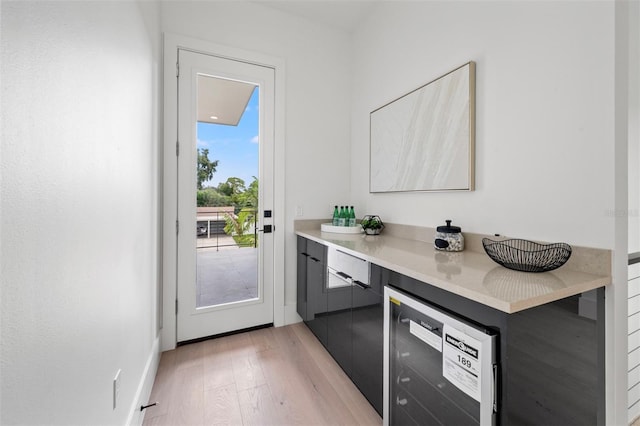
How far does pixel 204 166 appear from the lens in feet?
7.64

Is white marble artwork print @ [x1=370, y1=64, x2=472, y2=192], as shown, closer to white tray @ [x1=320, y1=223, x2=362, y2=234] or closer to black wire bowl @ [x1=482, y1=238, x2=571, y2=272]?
white tray @ [x1=320, y1=223, x2=362, y2=234]

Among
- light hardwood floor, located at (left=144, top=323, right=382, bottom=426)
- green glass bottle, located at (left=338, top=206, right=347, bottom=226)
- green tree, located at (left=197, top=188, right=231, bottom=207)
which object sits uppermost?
green tree, located at (left=197, top=188, right=231, bottom=207)

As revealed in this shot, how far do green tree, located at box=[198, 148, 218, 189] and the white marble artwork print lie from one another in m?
1.40

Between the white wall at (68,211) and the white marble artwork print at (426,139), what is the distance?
1724 mm

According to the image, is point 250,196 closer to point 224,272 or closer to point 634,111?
point 224,272

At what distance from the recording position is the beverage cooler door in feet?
2.96

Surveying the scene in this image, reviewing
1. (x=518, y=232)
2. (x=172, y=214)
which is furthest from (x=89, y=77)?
(x=518, y=232)

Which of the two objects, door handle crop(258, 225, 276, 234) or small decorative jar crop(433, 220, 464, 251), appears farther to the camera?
door handle crop(258, 225, 276, 234)

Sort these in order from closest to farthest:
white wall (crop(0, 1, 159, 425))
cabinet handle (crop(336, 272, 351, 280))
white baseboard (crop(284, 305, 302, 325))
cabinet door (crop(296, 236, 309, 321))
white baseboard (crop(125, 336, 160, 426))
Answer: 1. white wall (crop(0, 1, 159, 425))
2. white baseboard (crop(125, 336, 160, 426))
3. cabinet handle (crop(336, 272, 351, 280))
4. cabinet door (crop(296, 236, 309, 321))
5. white baseboard (crop(284, 305, 302, 325))

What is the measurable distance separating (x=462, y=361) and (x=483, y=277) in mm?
324

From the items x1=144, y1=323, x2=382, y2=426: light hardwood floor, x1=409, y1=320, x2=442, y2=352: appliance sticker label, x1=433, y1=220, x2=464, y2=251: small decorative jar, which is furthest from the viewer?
x1=433, y1=220, x2=464, y2=251: small decorative jar

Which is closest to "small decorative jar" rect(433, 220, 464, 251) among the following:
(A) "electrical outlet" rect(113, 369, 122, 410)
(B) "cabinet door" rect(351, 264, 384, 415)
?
(B) "cabinet door" rect(351, 264, 384, 415)

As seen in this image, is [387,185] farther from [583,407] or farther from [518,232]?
[583,407]

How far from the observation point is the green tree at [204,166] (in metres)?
2.32
